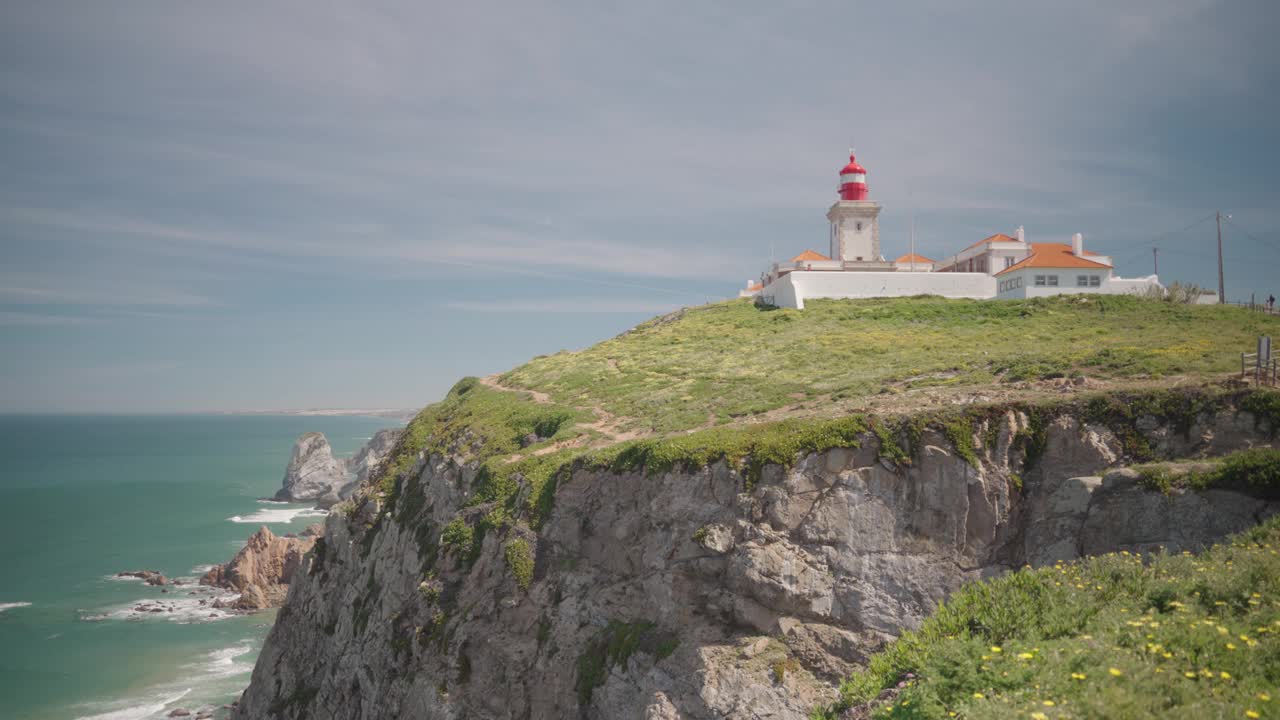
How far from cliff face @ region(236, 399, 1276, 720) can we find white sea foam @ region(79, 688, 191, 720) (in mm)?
24763

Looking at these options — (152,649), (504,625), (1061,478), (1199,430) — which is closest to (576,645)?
(504,625)

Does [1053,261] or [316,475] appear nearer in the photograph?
[1053,261]

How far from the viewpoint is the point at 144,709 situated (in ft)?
127

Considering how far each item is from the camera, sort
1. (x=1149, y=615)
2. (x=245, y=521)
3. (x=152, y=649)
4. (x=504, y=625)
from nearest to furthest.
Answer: (x=1149, y=615) → (x=504, y=625) → (x=152, y=649) → (x=245, y=521)

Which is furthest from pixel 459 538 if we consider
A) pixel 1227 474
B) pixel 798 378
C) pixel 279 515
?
pixel 279 515

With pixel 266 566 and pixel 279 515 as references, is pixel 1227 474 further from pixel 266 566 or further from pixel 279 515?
pixel 279 515

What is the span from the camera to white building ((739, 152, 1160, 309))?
4712 cm

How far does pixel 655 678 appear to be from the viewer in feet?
53.8

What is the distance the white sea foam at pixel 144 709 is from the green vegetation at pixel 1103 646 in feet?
136

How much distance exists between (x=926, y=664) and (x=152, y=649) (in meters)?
52.7

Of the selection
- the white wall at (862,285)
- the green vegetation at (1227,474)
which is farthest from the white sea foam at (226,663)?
the green vegetation at (1227,474)

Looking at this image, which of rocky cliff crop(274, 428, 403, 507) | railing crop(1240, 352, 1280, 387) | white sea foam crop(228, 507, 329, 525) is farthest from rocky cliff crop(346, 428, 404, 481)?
railing crop(1240, 352, 1280, 387)

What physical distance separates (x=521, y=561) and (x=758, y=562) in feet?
23.7

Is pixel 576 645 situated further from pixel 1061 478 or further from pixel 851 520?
pixel 1061 478
